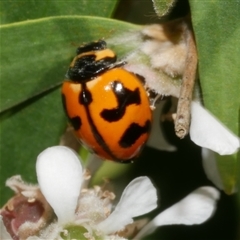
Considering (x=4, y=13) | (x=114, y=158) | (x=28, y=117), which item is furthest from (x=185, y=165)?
(x=4, y=13)

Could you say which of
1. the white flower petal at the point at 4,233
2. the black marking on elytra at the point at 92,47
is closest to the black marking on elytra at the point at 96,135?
the black marking on elytra at the point at 92,47

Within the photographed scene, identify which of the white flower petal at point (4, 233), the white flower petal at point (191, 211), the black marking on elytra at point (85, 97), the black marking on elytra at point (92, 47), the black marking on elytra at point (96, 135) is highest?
the black marking on elytra at point (92, 47)

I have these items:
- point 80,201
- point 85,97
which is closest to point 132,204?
point 80,201

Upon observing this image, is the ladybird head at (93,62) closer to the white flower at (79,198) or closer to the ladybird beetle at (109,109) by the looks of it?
the ladybird beetle at (109,109)

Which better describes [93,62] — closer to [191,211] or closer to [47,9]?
[47,9]

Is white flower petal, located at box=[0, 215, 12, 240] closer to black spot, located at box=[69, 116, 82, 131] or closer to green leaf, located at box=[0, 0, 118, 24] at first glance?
black spot, located at box=[69, 116, 82, 131]
